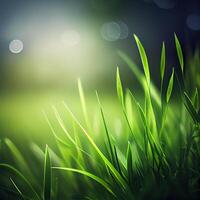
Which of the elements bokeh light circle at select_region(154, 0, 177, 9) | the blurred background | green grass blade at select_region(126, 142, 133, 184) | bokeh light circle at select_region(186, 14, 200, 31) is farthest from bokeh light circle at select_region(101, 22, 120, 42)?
green grass blade at select_region(126, 142, 133, 184)

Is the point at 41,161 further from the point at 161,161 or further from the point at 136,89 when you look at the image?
the point at 136,89

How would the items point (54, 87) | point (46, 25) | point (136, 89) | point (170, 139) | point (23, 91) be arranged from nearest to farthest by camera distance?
point (170, 139) → point (136, 89) → point (23, 91) → point (54, 87) → point (46, 25)

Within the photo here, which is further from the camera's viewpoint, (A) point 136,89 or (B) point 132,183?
(A) point 136,89

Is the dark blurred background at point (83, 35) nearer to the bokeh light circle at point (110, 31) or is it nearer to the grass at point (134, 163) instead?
the bokeh light circle at point (110, 31)

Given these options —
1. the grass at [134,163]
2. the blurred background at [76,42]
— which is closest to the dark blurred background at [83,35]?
the blurred background at [76,42]

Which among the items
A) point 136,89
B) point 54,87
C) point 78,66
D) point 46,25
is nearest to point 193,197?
point 136,89

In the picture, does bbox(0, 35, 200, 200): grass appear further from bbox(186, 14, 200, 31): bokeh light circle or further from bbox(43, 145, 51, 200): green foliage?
bbox(186, 14, 200, 31): bokeh light circle
